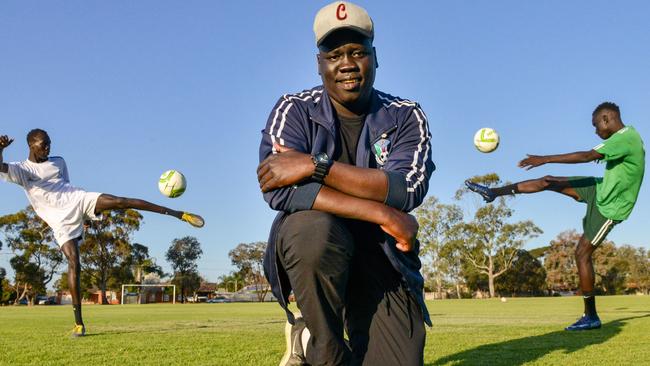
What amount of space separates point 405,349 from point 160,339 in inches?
177

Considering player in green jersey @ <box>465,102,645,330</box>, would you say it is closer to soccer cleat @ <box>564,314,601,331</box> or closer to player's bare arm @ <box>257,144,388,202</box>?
soccer cleat @ <box>564,314,601,331</box>

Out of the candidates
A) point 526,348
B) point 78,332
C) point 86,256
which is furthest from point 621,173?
point 86,256

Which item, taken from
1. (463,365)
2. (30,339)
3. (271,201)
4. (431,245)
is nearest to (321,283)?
(271,201)

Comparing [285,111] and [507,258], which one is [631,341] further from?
[507,258]

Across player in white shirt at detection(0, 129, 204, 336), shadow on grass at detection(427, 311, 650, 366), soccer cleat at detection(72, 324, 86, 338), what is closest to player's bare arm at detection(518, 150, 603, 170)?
shadow on grass at detection(427, 311, 650, 366)

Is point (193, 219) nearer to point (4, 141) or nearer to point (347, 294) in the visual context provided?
point (4, 141)

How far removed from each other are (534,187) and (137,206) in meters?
5.47

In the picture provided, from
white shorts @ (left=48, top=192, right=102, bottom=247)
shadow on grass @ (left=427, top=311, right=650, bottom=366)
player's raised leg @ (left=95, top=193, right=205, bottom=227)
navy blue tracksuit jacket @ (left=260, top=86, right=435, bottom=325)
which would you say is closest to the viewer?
navy blue tracksuit jacket @ (left=260, top=86, right=435, bottom=325)

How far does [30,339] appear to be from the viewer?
681 cm

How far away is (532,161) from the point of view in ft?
22.0

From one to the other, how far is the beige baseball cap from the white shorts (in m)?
6.67

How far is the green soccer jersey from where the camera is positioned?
7.28 meters

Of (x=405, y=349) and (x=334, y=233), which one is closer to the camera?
(x=334, y=233)

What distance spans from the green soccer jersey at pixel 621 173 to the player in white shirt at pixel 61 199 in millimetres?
5554
